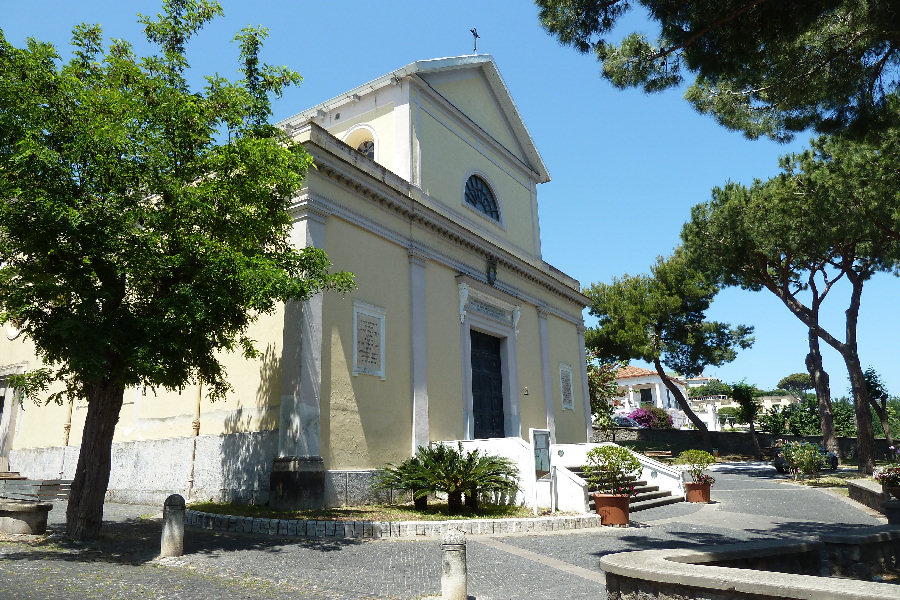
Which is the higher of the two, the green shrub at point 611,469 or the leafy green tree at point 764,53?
the leafy green tree at point 764,53

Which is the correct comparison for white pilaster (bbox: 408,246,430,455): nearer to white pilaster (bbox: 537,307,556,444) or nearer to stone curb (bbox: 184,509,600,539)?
stone curb (bbox: 184,509,600,539)

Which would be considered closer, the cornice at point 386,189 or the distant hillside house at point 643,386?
the cornice at point 386,189

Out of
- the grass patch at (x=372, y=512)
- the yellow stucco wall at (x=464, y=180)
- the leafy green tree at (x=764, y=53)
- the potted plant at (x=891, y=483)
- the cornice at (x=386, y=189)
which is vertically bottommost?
the grass patch at (x=372, y=512)

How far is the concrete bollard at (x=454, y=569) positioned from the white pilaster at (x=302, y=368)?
5616 millimetres

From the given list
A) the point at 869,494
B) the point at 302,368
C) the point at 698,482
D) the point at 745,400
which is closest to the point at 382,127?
the point at 302,368

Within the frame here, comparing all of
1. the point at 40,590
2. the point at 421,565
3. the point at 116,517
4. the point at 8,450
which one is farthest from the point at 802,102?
the point at 8,450

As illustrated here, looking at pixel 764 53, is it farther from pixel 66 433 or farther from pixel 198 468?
pixel 66 433

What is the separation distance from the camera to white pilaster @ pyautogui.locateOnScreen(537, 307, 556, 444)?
61.6 ft

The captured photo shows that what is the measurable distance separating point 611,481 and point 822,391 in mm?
18946

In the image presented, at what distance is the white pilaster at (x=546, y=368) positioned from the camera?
18.8 m

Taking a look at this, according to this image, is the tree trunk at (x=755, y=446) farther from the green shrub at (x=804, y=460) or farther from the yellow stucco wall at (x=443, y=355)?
the yellow stucco wall at (x=443, y=355)

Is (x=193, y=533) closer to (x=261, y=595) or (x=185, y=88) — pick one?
(x=261, y=595)

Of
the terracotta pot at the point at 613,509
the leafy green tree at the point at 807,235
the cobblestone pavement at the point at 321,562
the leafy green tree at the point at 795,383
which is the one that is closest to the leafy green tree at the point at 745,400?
the leafy green tree at the point at 807,235

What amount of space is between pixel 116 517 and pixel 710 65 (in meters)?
11.6
